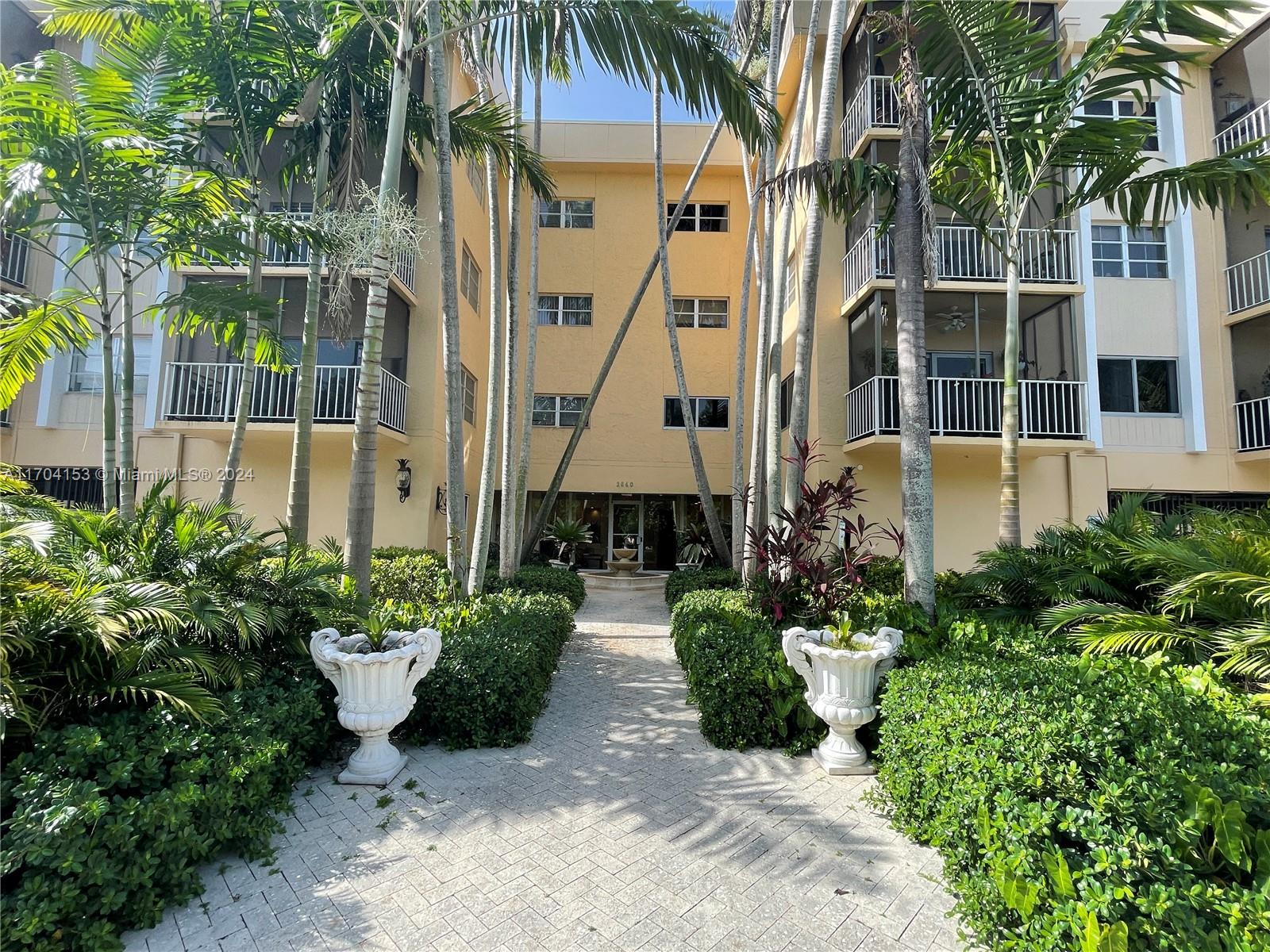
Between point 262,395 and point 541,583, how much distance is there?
6.45 metres

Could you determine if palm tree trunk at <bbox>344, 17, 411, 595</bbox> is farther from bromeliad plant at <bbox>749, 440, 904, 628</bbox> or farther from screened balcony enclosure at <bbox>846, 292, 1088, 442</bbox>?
screened balcony enclosure at <bbox>846, 292, 1088, 442</bbox>

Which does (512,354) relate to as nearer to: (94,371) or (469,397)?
(469,397)

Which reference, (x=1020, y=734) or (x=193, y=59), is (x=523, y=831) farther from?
(x=193, y=59)

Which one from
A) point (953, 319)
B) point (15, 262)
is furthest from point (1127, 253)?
point (15, 262)

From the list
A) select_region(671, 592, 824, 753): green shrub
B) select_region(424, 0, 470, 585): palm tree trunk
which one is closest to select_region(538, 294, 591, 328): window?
select_region(424, 0, 470, 585): palm tree trunk

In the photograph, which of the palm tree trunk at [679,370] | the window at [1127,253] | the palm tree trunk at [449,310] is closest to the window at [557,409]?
the palm tree trunk at [679,370]

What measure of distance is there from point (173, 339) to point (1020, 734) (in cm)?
1454

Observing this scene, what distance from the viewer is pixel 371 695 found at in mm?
3943

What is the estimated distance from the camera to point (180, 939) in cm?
243

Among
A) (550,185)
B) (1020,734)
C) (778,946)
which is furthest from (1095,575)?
(550,185)

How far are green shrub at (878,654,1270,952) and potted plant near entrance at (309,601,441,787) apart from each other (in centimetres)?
326

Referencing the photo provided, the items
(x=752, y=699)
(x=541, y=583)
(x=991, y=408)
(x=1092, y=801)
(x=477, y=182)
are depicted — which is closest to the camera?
(x=1092, y=801)

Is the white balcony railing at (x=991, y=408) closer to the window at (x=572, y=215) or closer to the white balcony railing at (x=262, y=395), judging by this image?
the white balcony railing at (x=262, y=395)

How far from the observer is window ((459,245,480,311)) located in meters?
13.9
